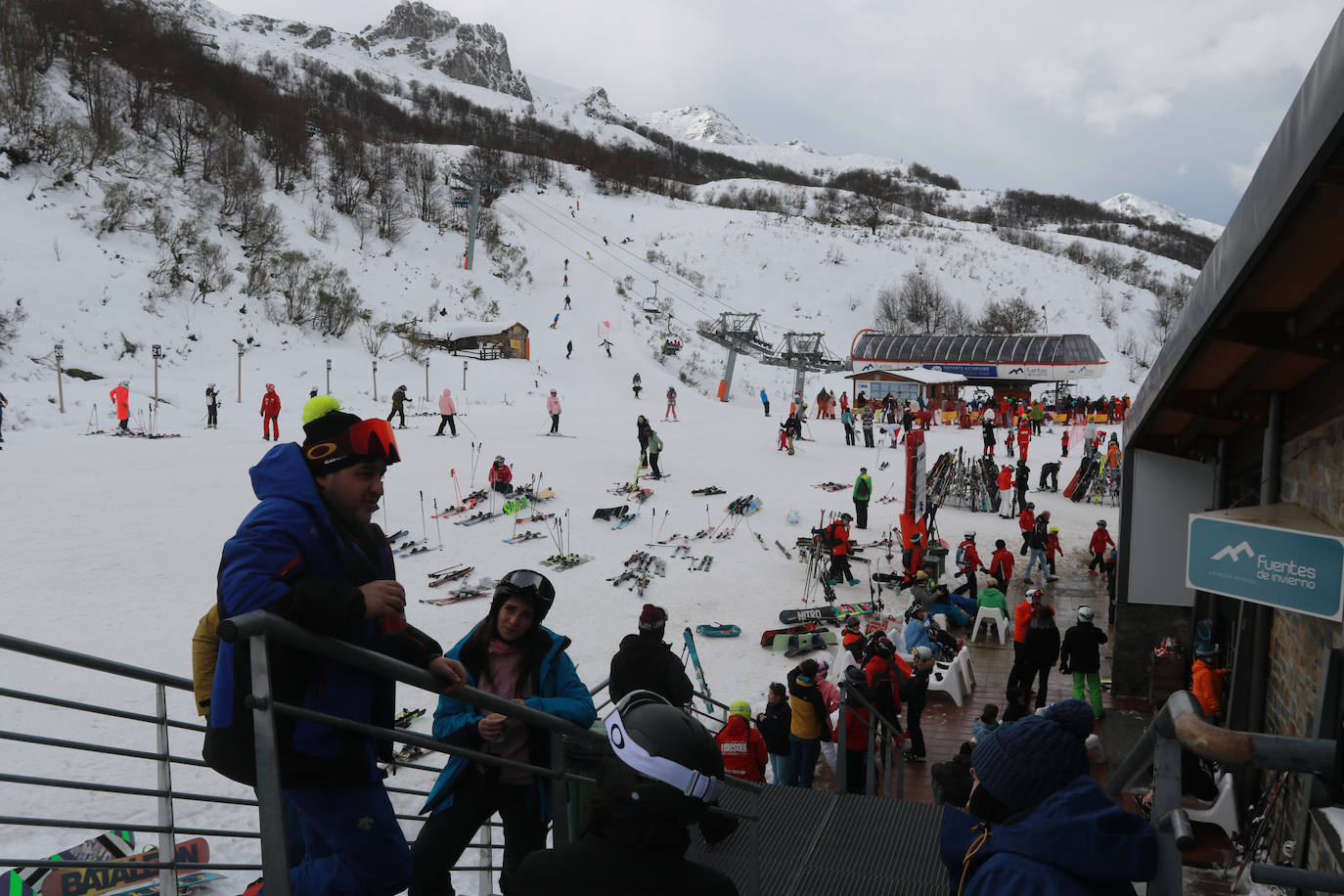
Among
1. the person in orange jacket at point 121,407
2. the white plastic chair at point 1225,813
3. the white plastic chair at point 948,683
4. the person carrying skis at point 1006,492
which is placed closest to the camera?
the white plastic chair at point 1225,813

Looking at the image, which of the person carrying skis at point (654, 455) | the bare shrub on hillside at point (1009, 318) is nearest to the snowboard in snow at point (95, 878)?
the person carrying skis at point (654, 455)

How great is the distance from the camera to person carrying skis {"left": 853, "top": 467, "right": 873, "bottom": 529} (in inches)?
675

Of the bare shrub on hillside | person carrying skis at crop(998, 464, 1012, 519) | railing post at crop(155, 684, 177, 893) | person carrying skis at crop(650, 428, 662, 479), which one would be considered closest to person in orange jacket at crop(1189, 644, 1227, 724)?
railing post at crop(155, 684, 177, 893)

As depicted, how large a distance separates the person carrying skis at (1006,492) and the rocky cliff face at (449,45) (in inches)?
5529

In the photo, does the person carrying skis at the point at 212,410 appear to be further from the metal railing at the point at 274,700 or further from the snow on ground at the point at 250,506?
the metal railing at the point at 274,700

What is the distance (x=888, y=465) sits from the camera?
75.9ft

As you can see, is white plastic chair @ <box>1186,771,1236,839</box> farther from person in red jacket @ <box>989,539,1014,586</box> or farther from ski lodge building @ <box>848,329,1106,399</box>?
ski lodge building @ <box>848,329,1106,399</box>

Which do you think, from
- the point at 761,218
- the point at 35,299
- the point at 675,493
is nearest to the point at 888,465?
the point at 675,493

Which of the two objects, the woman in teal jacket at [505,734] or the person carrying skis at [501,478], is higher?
the woman in teal jacket at [505,734]

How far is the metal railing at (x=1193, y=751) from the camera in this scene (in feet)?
4.25

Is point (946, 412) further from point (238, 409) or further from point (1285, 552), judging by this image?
point (1285, 552)

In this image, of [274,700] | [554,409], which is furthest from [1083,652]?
[554,409]

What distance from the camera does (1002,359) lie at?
41.1 m

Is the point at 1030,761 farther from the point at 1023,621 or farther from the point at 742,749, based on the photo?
the point at 1023,621
